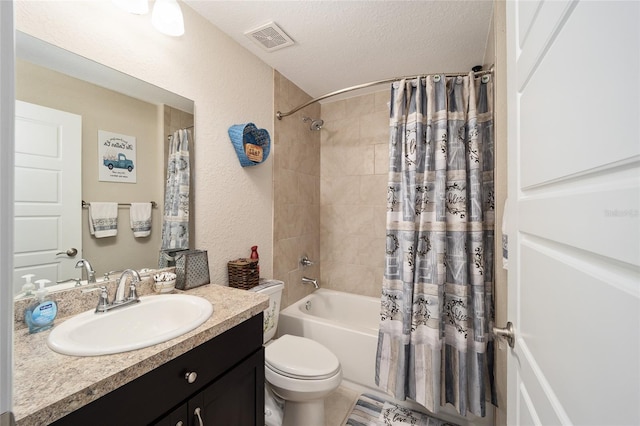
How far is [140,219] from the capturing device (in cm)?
121

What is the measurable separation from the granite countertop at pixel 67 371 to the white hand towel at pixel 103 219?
0.34 metres

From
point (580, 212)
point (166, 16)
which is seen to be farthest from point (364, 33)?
point (580, 212)

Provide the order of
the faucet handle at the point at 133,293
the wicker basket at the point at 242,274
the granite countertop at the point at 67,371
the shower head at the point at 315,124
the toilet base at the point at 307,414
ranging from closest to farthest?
the granite countertop at the point at 67,371 → the faucet handle at the point at 133,293 → the toilet base at the point at 307,414 → the wicker basket at the point at 242,274 → the shower head at the point at 315,124

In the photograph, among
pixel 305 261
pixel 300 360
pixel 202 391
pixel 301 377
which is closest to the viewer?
pixel 202 391

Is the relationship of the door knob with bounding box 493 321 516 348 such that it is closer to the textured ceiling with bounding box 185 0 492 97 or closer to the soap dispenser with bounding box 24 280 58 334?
the soap dispenser with bounding box 24 280 58 334

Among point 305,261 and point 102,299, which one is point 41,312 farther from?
point 305,261

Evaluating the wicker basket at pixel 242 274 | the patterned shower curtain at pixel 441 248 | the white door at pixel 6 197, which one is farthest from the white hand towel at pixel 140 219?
the patterned shower curtain at pixel 441 248

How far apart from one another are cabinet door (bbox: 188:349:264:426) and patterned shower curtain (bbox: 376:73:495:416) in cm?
83

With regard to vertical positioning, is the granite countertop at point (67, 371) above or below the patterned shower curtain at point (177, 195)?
below

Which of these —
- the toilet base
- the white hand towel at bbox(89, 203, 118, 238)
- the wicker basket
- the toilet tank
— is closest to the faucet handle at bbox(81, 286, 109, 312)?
the white hand towel at bbox(89, 203, 118, 238)

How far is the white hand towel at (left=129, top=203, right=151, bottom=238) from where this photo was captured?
3.89ft

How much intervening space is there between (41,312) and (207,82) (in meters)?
1.29

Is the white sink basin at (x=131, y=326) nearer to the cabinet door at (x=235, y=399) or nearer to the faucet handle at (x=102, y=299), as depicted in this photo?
the faucet handle at (x=102, y=299)

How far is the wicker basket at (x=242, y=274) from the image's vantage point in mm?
1570
